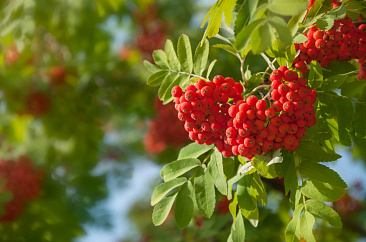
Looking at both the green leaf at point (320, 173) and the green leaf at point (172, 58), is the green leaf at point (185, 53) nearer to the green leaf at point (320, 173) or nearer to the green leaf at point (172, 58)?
the green leaf at point (172, 58)

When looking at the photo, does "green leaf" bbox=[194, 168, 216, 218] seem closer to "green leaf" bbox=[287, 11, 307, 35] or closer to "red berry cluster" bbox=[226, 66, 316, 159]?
"red berry cluster" bbox=[226, 66, 316, 159]

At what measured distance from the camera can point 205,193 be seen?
67.7 inches

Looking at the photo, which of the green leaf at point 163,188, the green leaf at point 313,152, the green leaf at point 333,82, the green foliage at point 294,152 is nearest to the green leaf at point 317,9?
the green foliage at point 294,152

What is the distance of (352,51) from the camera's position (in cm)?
176

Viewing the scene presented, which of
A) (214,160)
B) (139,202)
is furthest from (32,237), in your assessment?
(139,202)

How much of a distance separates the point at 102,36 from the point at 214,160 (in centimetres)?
354

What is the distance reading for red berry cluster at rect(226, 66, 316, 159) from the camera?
151cm

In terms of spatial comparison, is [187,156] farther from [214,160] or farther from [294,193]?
[294,193]

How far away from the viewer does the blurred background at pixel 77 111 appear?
A: 396cm

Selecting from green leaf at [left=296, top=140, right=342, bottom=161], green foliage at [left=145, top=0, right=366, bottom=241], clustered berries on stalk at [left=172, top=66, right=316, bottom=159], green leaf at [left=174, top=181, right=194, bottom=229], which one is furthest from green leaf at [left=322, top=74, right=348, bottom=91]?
green leaf at [left=174, top=181, right=194, bottom=229]

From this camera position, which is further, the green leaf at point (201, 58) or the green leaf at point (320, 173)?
the green leaf at point (201, 58)

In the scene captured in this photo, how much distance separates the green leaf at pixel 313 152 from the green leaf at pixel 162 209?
1.90ft

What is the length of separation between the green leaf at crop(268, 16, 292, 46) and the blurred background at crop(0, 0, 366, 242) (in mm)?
2269

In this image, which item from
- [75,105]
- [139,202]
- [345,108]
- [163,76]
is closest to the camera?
[345,108]
